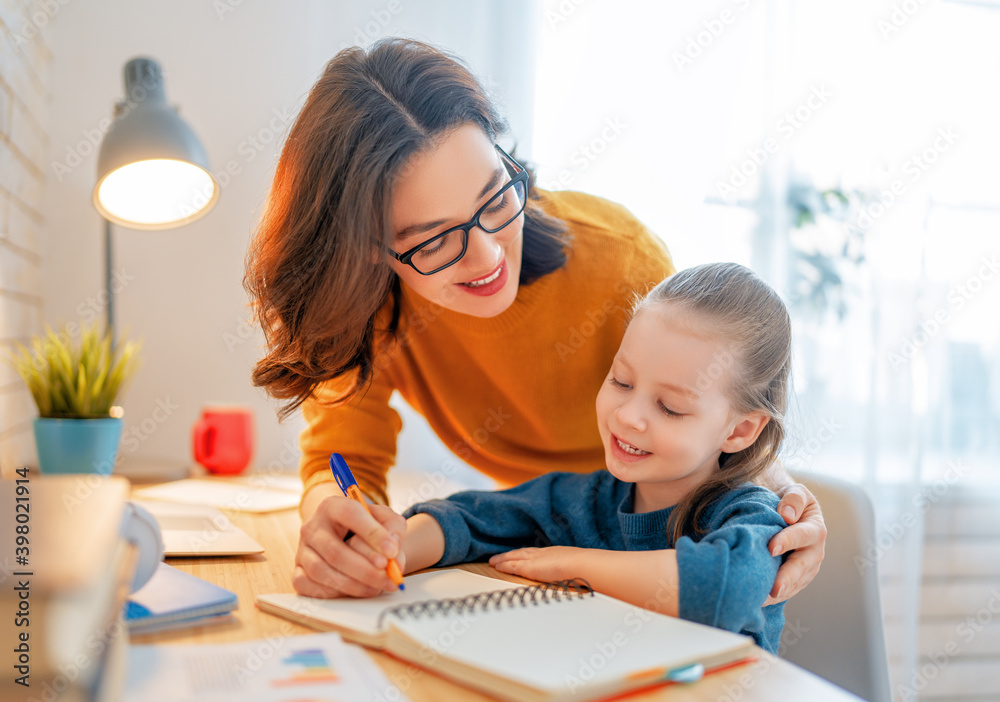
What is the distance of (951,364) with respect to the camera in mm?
2182

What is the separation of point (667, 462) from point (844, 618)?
0.40 m

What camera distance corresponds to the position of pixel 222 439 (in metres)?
1.74

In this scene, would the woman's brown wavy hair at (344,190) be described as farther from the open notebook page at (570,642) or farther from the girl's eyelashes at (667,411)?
the open notebook page at (570,642)

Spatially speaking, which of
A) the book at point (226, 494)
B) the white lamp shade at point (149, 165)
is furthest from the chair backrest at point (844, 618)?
the white lamp shade at point (149, 165)

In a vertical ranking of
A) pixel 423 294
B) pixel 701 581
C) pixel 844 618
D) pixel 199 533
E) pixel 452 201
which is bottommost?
pixel 844 618

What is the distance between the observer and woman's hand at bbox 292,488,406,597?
0.75m

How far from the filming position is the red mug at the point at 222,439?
173 centimetres

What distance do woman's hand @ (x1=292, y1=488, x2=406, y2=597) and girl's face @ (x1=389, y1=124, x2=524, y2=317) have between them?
1.21 ft

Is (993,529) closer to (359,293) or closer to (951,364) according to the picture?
(951,364)

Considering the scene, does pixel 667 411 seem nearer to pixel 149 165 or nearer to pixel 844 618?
pixel 844 618

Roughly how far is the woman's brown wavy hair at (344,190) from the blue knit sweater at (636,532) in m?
0.30

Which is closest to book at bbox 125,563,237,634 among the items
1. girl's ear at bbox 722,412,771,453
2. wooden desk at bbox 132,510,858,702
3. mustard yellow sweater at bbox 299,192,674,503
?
wooden desk at bbox 132,510,858,702

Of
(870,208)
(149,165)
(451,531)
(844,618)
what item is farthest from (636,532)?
(870,208)

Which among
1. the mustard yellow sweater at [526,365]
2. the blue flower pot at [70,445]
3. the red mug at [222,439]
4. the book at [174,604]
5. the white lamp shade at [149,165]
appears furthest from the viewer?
the red mug at [222,439]
